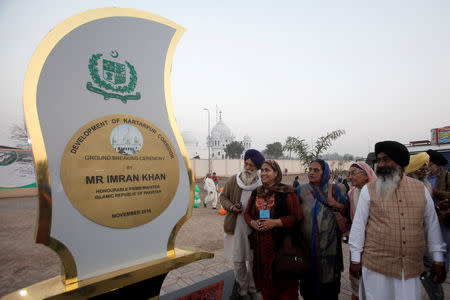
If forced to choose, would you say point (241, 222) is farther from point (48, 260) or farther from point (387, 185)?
point (48, 260)

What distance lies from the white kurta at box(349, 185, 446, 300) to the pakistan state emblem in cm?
177

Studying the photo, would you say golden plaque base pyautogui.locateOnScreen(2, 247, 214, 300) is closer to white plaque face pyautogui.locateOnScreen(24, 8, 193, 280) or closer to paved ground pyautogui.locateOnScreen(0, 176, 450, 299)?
white plaque face pyautogui.locateOnScreen(24, 8, 193, 280)

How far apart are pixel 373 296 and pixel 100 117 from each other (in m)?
2.16

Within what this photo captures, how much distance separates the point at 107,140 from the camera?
4.44 feet

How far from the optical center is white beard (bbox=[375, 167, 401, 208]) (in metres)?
1.75

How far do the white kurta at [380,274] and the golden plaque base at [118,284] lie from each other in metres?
1.12

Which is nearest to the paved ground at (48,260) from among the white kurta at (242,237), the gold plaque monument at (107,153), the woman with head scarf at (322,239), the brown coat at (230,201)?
the woman with head scarf at (322,239)

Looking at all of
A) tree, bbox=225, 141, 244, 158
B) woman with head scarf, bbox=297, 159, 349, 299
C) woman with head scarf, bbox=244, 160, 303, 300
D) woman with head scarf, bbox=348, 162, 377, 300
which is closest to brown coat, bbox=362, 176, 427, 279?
woman with head scarf, bbox=297, 159, 349, 299

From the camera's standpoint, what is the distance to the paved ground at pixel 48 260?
3447mm

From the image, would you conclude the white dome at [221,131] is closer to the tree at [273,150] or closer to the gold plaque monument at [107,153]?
the tree at [273,150]

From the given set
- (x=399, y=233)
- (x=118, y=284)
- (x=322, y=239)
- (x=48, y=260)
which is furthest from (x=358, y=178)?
(x=48, y=260)

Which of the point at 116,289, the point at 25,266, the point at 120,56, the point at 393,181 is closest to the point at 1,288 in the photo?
the point at 25,266

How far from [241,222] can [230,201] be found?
27cm

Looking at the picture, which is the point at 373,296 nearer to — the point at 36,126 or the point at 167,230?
the point at 167,230
